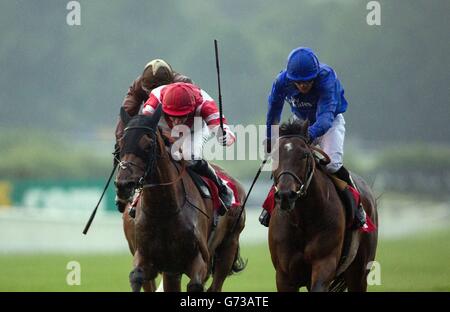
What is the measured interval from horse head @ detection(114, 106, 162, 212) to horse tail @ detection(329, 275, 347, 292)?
70.4 inches

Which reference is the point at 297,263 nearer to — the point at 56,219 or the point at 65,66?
the point at 56,219

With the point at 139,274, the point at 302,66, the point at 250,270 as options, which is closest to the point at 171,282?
the point at 139,274

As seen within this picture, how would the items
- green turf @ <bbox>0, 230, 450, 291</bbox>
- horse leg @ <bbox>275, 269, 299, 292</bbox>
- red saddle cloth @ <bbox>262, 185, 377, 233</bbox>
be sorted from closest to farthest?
horse leg @ <bbox>275, 269, 299, 292</bbox>
red saddle cloth @ <bbox>262, 185, 377, 233</bbox>
green turf @ <bbox>0, 230, 450, 291</bbox>

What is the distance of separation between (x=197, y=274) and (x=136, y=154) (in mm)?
969

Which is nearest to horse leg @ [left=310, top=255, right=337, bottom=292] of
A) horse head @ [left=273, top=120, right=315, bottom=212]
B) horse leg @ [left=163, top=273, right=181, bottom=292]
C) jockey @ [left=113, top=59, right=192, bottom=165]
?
horse head @ [left=273, top=120, right=315, bottom=212]

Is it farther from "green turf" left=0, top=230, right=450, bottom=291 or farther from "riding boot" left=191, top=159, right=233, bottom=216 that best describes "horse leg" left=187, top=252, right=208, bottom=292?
"green turf" left=0, top=230, right=450, bottom=291

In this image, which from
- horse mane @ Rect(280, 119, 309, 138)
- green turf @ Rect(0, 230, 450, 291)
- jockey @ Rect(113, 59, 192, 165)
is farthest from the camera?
green turf @ Rect(0, 230, 450, 291)

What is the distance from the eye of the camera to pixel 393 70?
30.1 metres

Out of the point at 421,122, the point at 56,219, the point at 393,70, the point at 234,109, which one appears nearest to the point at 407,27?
the point at 393,70

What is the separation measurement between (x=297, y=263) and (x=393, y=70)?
24.4 metres

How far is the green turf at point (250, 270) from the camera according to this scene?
11969 mm

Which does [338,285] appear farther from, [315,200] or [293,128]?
[293,128]

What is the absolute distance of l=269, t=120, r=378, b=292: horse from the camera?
6.08 meters

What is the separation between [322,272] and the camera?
248 inches
